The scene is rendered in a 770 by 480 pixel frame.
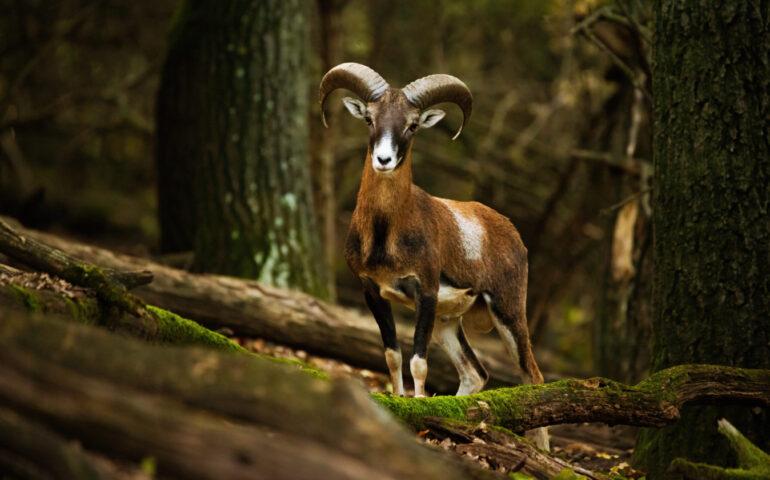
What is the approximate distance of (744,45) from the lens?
671cm

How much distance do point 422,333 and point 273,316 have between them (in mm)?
2826

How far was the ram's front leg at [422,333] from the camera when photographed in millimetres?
6559

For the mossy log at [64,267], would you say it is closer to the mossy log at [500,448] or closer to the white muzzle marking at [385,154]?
the white muzzle marking at [385,154]

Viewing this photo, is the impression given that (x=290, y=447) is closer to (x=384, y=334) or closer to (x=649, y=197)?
(x=384, y=334)

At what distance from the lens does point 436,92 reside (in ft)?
22.6

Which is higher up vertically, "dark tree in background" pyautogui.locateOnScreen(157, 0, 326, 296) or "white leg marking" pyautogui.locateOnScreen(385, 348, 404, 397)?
"dark tree in background" pyautogui.locateOnScreen(157, 0, 326, 296)

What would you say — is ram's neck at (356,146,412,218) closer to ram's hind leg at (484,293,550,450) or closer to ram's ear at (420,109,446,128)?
ram's ear at (420,109,446,128)

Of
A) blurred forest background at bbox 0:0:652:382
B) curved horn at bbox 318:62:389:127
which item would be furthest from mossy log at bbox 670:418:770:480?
blurred forest background at bbox 0:0:652:382

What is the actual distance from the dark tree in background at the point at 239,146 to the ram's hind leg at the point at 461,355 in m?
3.14

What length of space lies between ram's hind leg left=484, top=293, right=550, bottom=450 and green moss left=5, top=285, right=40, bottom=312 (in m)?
3.98

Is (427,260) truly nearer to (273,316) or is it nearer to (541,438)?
(541,438)

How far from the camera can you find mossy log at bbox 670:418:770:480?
490cm

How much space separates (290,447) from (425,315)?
3.45 metres

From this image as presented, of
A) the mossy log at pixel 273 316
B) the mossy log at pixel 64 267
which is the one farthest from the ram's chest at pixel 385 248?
the mossy log at pixel 273 316
